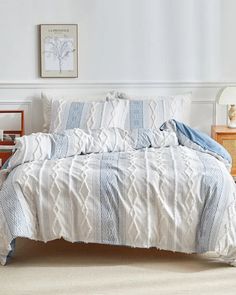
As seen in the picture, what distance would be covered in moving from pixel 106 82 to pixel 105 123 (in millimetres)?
605

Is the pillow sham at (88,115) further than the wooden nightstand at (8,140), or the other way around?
the wooden nightstand at (8,140)

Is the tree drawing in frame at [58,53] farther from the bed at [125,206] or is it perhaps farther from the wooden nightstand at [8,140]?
the bed at [125,206]

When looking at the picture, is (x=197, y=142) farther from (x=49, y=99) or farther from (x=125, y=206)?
(x=49, y=99)

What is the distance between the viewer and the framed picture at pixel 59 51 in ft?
18.4

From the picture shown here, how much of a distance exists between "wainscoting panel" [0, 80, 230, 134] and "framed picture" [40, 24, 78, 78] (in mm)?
91

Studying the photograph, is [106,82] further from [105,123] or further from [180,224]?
[180,224]

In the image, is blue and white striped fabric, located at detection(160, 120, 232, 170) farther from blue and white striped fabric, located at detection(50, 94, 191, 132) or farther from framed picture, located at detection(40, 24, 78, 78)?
framed picture, located at detection(40, 24, 78, 78)

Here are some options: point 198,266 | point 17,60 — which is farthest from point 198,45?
point 198,266

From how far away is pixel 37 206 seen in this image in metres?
3.84

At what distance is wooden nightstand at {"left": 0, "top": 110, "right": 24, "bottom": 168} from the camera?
17.3ft

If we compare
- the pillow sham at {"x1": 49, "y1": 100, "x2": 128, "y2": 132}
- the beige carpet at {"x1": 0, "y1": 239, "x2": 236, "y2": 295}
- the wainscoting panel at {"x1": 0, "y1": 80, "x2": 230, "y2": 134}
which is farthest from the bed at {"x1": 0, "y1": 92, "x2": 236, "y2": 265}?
the wainscoting panel at {"x1": 0, "y1": 80, "x2": 230, "y2": 134}

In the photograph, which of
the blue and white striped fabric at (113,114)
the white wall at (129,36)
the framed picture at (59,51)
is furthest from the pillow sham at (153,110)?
the framed picture at (59,51)

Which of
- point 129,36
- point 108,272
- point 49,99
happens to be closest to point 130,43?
point 129,36

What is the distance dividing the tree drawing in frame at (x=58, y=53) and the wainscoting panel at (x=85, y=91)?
143mm
